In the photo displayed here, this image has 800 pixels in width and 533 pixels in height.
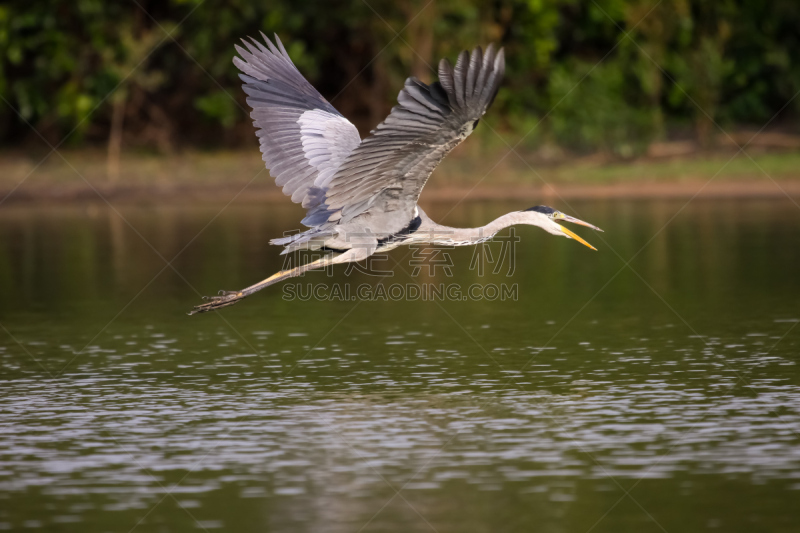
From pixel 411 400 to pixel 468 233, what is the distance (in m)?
1.76

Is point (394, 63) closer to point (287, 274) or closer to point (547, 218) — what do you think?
point (547, 218)

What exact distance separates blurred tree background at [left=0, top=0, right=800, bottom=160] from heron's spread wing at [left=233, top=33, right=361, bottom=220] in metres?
18.0

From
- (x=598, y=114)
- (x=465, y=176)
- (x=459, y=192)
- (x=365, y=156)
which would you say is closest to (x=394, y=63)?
(x=465, y=176)

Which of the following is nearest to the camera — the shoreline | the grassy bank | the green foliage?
the shoreline

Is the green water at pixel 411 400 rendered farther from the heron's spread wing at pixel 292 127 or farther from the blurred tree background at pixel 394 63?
the blurred tree background at pixel 394 63

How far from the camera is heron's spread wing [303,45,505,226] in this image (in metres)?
8.14

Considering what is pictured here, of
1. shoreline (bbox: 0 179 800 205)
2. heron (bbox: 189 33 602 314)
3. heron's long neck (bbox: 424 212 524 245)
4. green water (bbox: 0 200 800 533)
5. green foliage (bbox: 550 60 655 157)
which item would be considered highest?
green foliage (bbox: 550 60 655 157)

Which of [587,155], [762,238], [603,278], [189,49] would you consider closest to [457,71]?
[603,278]

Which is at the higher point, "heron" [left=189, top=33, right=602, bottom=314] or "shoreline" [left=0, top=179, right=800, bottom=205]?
"shoreline" [left=0, top=179, right=800, bottom=205]

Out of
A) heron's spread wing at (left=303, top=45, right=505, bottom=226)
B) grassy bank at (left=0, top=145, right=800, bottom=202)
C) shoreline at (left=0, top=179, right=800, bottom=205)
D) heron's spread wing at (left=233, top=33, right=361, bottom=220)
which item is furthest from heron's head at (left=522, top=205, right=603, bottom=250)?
grassy bank at (left=0, top=145, right=800, bottom=202)

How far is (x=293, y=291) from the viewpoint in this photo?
55.5 feet

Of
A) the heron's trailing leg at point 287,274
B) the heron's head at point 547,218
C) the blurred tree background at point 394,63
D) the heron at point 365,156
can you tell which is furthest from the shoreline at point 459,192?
the heron's trailing leg at point 287,274

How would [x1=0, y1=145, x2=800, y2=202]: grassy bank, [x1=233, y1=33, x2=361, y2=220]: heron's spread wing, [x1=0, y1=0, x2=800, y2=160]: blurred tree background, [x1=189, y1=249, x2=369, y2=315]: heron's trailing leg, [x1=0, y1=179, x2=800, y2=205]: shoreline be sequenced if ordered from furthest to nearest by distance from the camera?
[x1=0, y1=0, x2=800, y2=160]: blurred tree background < [x1=0, y1=145, x2=800, y2=202]: grassy bank < [x1=0, y1=179, x2=800, y2=205]: shoreline < [x1=233, y1=33, x2=361, y2=220]: heron's spread wing < [x1=189, y1=249, x2=369, y2=315]: heron's trailing leg

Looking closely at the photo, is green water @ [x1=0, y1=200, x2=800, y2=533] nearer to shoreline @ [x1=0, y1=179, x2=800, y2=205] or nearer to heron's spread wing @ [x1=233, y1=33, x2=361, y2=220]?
heron's spread wing @ [x1=233, y1=33, x2=361, y2=220]
